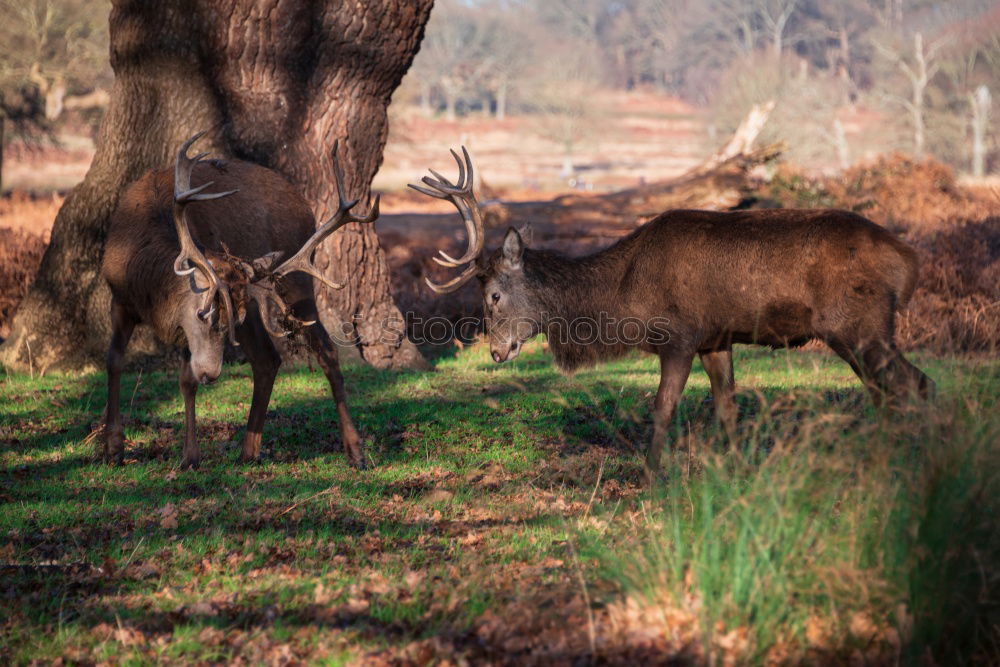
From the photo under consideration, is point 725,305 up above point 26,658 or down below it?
above

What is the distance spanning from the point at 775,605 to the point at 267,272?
487 cm

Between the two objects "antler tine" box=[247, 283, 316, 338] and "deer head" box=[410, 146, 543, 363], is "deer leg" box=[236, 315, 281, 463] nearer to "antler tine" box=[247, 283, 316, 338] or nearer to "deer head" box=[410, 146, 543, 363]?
"antler tine" box=[247, 283, 316, 338]

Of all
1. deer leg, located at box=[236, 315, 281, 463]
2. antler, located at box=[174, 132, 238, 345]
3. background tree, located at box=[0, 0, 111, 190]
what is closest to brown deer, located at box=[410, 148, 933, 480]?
deer leg, located at box=[236, 315, 281, 463]

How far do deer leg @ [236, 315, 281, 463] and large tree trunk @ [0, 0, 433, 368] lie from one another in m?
3.12

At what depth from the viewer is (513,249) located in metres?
8.93

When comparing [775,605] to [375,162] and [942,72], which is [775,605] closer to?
[375,162]

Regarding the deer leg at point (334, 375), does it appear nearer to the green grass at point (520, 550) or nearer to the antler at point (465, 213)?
the green grass at point (520, 550)

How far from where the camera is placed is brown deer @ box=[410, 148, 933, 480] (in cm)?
791

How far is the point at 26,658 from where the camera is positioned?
498 centimetres

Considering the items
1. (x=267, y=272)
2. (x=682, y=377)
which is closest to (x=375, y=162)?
(x=267, y=272)

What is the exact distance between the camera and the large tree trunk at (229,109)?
11.8m

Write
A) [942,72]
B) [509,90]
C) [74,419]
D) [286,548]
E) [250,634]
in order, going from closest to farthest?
[250,634]
[286,548]
[74,419]
[942,72]
[509,90]

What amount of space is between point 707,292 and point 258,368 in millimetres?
3662

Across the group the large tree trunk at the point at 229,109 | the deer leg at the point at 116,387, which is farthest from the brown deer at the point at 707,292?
the large tree trunk at the point at 229,109
